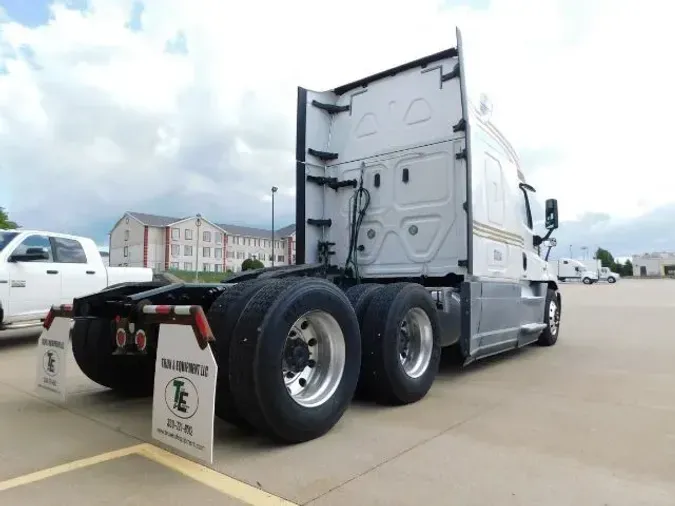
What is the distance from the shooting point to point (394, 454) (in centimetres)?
343

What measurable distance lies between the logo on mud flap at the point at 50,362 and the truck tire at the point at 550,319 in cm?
710

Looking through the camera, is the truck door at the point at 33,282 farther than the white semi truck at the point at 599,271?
No

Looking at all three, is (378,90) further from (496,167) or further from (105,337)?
(105,337)

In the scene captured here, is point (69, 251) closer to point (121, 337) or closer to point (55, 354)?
point (55, 354)

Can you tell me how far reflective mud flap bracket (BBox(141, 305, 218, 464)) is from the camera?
2945 mm

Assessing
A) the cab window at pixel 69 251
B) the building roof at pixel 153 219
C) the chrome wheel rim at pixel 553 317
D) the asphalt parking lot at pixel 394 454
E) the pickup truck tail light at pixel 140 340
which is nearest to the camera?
the asphalt parking lot at pixel 394 454

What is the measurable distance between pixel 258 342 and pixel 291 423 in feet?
2.04

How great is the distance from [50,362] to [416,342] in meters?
3.30

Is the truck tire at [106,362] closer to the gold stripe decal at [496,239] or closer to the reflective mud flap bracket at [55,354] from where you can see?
the reflective mud flap bracket at [55,354]

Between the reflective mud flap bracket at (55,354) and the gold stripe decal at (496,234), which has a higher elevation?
the gold stripe decal at (496,234)

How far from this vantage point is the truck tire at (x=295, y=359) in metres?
3.26

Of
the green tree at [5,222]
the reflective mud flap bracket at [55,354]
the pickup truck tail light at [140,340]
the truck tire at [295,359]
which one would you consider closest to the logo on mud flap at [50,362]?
the reflective mud flap bracket at [55,354]

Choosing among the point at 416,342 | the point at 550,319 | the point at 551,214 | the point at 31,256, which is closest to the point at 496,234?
the point at 416,342

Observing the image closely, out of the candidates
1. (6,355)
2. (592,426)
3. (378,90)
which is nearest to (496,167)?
(378,90)
